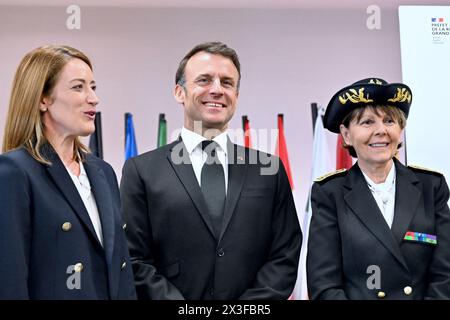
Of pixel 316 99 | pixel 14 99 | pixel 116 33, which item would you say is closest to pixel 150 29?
pixel 116 33

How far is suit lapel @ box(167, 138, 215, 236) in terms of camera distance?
2.55m

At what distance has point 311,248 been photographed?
255cm

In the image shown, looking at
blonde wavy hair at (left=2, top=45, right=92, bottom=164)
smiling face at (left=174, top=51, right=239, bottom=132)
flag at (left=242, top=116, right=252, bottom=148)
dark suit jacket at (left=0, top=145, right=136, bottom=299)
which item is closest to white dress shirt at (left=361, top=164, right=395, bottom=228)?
smiling face at (left=174, top=51, right=239, bottom=132)

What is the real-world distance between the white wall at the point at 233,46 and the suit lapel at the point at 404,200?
3.11m

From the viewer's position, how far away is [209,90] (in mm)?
2648

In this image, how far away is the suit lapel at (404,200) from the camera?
2506 millimetres

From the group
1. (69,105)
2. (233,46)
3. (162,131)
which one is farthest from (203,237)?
(233,46)

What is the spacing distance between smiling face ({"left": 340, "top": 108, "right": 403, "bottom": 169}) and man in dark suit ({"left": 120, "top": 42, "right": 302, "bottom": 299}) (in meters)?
0.35

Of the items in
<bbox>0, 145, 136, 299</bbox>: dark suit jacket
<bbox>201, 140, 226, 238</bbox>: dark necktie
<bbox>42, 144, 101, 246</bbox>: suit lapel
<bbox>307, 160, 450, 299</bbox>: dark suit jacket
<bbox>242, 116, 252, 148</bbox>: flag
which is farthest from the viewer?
<bbox>242, 116, 252, 148</bbox>: flag

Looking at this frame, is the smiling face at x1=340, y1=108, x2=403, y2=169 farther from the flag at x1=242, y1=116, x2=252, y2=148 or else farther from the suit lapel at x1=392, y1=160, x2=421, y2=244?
the flag at x1=242, y1=116, x2=252, y2=148

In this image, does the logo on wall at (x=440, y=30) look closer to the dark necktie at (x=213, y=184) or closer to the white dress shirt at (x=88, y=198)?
the dark necktie at (x=213, y=184)

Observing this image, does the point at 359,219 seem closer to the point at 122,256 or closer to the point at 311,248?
the point at 311,248

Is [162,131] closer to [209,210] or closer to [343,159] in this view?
[343,159]
